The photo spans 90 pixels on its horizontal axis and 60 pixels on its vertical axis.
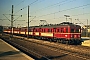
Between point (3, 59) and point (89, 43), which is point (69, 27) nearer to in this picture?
point (89, 43)

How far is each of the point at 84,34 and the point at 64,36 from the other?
→ 39148 mm

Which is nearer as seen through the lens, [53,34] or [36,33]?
[53,34]

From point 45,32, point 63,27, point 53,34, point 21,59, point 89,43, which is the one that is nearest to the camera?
point 21,59

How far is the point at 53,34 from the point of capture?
110ft

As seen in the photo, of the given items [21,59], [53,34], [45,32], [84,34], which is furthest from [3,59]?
[84,34]

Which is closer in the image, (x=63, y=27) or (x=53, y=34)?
(x=63, y=27)

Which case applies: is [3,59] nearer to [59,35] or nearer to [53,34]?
[59,35]

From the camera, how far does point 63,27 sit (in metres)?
29.7

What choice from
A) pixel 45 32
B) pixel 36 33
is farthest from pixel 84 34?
pixel 45 32

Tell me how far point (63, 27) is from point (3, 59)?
17842 millimetres

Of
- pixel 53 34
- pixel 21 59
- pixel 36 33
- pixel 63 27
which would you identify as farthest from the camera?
pixel 36 33

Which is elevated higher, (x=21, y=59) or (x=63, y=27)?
(x=63, y=27)

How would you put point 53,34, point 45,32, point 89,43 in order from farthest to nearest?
1. point 45,32
2. point 53,34
3. point 89,43

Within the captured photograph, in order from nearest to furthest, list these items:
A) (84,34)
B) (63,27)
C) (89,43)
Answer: (89,43), (63,27), (84,34)
